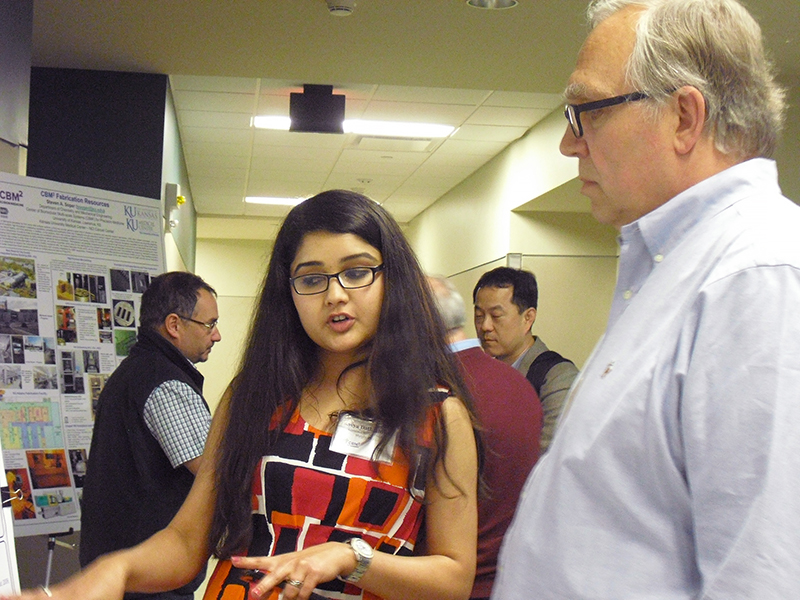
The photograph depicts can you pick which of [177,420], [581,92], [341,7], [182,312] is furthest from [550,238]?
[581,92]

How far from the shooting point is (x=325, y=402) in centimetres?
148

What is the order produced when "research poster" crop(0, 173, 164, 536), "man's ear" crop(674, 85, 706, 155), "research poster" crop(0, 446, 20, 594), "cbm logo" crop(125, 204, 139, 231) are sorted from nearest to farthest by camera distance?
1. "man's ear" crop(674, 85, 706, 155)
2. "research poster" crop(0, 446, 20, 594)
3. "research poster" crop(0, 173, 164, 536)
4. "cbm logo" crop(125, 204, 139, 231)

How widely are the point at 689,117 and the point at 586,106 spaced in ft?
0.41

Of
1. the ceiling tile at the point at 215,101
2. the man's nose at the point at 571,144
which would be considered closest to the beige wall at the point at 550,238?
the ceiling tile at the point at 215,101

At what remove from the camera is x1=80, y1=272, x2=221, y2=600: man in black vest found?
99.8 inches

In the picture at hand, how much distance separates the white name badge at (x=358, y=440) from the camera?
137cm

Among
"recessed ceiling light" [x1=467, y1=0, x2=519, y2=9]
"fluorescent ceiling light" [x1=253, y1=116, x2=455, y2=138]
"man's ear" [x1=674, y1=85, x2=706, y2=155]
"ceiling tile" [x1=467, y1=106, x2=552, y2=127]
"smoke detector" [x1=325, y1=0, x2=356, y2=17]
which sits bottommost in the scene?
"man's ear" [x1=674, y1=85, x2=706, y2=155]

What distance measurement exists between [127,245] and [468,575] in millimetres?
3014

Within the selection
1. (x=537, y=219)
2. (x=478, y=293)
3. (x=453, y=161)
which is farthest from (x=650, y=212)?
(x=453, y=161)

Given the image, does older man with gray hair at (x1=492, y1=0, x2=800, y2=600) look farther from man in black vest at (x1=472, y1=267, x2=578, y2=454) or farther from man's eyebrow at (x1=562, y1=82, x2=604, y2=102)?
man in black vest at (x1=472, y1=267, x2=578, y2=454)

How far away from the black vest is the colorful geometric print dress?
4.25 ft

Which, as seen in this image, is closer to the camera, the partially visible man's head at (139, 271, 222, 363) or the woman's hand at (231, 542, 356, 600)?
the woman's hand at (231, 542, 356, 600)

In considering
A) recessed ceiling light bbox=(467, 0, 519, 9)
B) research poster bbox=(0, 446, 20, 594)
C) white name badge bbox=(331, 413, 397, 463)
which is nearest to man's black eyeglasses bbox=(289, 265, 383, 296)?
white name badge bbox=(331, 413, 397, 463)

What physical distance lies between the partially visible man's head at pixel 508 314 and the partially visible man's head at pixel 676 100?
263 cm
